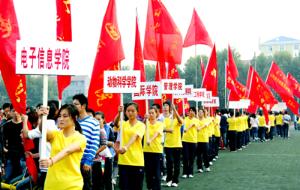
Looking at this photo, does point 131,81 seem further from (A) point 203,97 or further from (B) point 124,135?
(A) point 203,97

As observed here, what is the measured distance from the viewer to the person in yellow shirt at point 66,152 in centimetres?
566

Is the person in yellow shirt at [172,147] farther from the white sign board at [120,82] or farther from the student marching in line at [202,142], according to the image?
the white sign board at [120,82]

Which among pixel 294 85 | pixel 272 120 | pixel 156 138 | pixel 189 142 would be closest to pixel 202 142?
pixel 189 142

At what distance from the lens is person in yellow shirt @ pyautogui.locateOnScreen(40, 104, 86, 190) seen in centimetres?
566

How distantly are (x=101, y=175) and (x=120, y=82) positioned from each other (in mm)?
1585

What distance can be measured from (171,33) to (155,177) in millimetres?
4344

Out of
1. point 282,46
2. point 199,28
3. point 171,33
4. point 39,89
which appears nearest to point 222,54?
point 39,89

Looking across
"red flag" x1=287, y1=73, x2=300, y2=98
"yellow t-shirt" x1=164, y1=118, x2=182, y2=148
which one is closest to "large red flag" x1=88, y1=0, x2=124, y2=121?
"yellow t-shirt" x1=164, y1=118, x2=182, y2=148

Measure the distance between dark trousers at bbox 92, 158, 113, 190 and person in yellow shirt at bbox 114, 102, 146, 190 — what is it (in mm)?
839

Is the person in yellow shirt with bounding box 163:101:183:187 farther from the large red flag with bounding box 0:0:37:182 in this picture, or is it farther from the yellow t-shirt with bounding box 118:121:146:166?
the large red flag with bounding box 0:0:37:182

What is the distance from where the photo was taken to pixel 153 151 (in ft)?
33.5

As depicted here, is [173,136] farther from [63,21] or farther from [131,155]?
[63,21]

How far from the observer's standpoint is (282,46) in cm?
15400

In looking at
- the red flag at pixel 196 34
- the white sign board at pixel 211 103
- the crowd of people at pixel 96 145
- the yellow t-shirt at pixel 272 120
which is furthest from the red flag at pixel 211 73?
the yellow t-shirt at pixel 272 120
